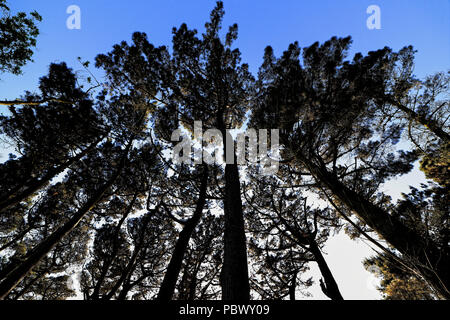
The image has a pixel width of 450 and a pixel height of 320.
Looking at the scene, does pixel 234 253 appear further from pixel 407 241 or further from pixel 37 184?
pixel 37 184

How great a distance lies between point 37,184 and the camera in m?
6.34

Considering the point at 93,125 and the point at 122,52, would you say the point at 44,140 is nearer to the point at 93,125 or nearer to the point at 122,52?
the point at 93,125

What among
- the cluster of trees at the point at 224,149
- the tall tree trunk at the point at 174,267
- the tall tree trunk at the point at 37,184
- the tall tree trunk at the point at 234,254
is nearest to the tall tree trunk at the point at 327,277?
the cluster of trees at the point at 224,149

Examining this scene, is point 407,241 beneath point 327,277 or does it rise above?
above

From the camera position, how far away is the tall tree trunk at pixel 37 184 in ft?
18.8

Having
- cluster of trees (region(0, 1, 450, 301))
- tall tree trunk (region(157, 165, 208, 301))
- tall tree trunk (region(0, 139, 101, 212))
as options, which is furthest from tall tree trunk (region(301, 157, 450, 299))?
tall tree trunk (region(0, 139, 101, 212))

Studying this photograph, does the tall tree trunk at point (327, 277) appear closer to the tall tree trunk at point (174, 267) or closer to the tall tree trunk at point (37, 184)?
the tall tree trunk at point (174, 267)

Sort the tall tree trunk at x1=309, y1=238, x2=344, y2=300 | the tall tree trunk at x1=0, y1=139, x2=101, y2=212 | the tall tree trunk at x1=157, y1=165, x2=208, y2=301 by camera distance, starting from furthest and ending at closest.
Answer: the tall tree trunk at x1=0, y1=139, x2=101, y2=212 < the tall tree trunk at x1=309, y1=238, x2=344, y2=300 < the tall tree trunk at x1=157, y1=165, x2=208, y2=301

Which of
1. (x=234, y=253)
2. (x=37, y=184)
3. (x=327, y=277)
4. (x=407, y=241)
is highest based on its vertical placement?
(x=37, y=184)

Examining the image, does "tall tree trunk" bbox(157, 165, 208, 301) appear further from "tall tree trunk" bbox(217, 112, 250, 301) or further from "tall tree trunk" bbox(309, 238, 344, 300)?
"tall tree trunk" bbox(309, 238, 344, 300)

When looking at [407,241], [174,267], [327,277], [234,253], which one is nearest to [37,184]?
[174,267]

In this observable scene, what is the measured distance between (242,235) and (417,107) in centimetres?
832

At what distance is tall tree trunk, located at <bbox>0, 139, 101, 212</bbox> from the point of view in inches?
225
